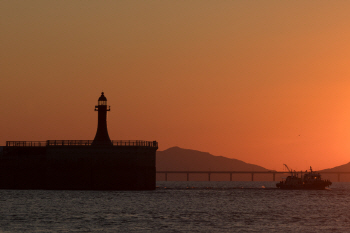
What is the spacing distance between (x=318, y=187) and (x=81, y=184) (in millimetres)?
64633

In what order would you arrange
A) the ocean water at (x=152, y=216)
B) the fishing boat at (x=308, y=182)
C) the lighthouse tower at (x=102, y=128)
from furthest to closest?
the fishing boat at (x=308, y=182) < the lighthouse tower at (x=102, y=128) < the ocean water at (x=152, y=216)

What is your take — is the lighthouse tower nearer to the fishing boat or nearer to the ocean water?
the ocean water

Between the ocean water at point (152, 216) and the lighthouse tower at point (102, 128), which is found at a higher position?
the lighthouse tower at point (102, 128)

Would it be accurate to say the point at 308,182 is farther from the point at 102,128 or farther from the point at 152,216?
the point at 152,216

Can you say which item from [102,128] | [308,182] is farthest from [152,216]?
[308,182]

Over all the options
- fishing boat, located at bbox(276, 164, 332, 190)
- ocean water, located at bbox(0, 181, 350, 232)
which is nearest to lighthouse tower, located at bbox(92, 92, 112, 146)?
ocean water, located at bbox(0, 181, 350, 232)

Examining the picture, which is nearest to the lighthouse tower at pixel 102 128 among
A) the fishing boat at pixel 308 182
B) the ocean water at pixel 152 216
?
the ocean water at pixel 152 216

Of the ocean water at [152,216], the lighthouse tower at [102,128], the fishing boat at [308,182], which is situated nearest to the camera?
the ocean water at [152,216]

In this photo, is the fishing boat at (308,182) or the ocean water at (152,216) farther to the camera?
the fishing boat at (308,182)

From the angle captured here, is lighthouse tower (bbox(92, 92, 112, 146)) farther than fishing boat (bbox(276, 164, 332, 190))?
No

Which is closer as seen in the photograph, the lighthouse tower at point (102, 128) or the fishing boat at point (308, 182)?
the lighthouse tower at point (102, 128)

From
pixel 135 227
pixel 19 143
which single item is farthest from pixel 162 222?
pixel 19 143

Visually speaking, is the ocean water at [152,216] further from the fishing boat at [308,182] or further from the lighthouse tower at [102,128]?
the fishing boat at [308,182]

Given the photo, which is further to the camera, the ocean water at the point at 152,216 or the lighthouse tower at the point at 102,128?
the lighthouse tower at the point at 102,128
